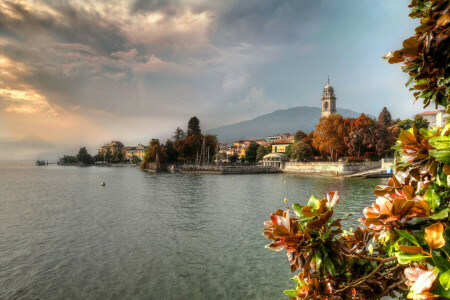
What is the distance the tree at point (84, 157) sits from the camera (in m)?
154

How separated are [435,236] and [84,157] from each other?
→ 6924 inches

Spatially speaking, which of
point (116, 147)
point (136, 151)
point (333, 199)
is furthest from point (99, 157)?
point (333, 199)

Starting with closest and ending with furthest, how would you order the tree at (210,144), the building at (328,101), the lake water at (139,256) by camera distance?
the lake water at (139,256) → the tree at (210,144) → the building at (328,101)

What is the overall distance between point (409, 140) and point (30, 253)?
12304 millimetres

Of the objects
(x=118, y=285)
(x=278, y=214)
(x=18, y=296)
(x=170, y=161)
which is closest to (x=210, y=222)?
(x=118, y=285)

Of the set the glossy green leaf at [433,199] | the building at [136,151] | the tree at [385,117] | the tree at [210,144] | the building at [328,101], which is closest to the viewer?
the glossy green leaf at [433,199]

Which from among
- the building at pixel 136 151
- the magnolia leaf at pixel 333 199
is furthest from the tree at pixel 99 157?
the magnolia leaf at pixel 333 199

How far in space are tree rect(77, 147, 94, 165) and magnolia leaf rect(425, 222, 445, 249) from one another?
17554 cm

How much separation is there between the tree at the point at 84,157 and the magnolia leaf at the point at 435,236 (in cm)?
17554

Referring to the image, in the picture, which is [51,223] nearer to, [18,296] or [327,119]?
[18,296]

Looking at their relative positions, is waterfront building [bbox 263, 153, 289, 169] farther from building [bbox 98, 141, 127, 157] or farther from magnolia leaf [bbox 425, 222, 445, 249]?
building [bbox 98, 141, 127, 157]

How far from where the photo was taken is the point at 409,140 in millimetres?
1343

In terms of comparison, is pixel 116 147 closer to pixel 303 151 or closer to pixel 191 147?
pixel 191 147

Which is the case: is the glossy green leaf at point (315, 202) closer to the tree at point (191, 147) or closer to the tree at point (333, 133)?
the tree at point (333, 133)
